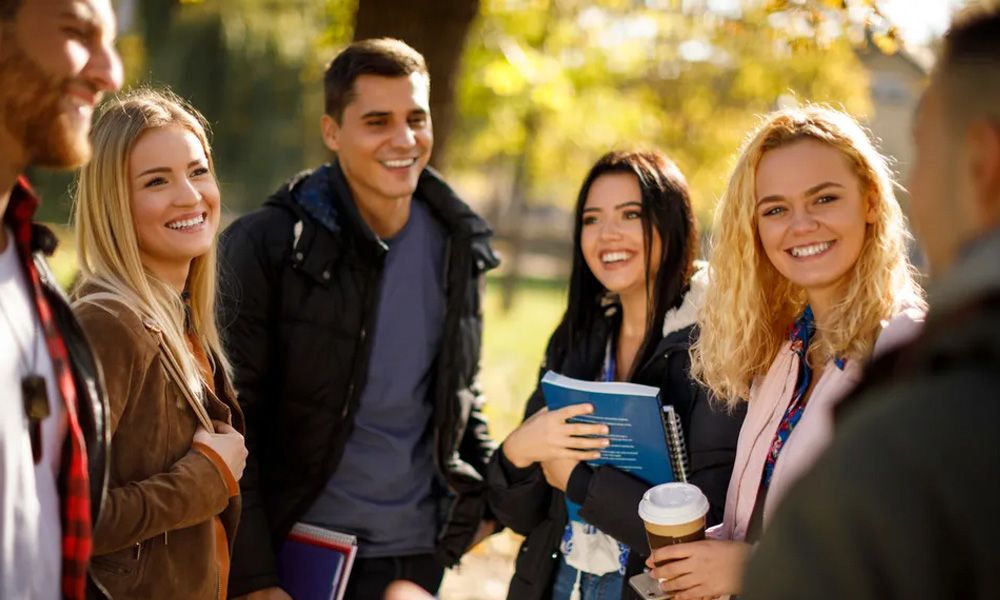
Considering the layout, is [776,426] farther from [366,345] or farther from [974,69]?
[366,345]

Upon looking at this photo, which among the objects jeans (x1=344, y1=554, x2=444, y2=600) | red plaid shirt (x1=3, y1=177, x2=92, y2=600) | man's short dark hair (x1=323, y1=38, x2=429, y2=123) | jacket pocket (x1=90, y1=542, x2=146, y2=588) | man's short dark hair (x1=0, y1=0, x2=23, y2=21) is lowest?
jeans (x1=344, y1=554, x2=444, y2=600)

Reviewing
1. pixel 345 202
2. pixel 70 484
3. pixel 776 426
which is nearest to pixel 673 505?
pixel 776 426

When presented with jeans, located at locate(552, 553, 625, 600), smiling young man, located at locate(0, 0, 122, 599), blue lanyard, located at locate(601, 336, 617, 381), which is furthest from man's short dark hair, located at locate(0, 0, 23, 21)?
jeans, located at locate(552, 553, 625, 600)

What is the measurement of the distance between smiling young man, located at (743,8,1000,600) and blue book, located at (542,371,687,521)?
1.64m

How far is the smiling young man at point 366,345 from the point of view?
380 centimetres

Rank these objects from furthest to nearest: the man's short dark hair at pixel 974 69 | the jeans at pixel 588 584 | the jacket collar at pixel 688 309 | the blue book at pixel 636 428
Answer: the jacket collar at pixel 688 309 < the jeans at pixel 588 584 < the blue book at pixel 636 428 < the man's short dark hair at pixel 974 69

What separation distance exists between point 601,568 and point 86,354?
71.3 inches

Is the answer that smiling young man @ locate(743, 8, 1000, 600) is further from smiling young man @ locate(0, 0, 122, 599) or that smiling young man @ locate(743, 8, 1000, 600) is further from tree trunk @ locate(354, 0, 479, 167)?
tree trunk @ locate(354, 0, 479, 167)

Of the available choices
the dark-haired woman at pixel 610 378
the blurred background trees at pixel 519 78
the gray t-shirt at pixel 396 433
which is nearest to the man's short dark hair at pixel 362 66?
the gray t-shirt at pixel 396 433

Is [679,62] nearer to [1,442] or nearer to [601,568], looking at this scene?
[601,568]

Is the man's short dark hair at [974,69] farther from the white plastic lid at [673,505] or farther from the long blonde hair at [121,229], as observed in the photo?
the long blonde hair at [121,229]

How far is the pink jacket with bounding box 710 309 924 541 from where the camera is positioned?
8.57 ft

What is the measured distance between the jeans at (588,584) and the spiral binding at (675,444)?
1.35 feet

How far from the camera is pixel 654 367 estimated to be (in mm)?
3439
